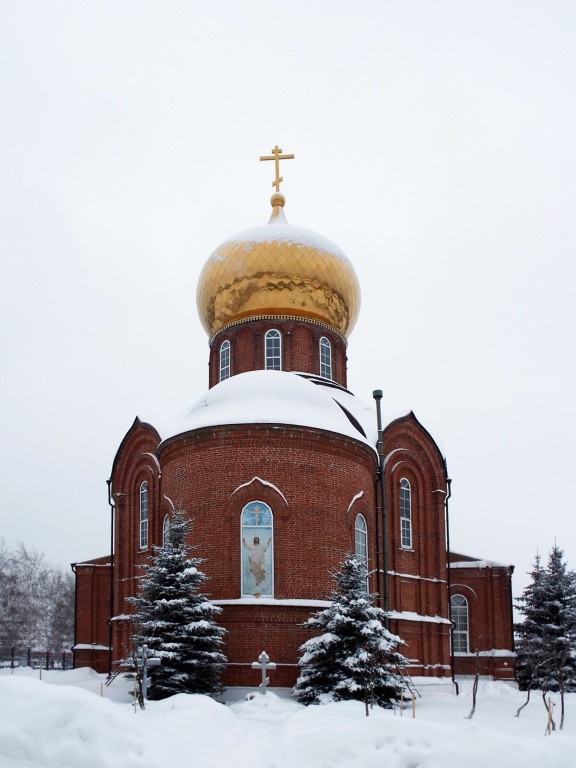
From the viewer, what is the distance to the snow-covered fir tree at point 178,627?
15.6 m

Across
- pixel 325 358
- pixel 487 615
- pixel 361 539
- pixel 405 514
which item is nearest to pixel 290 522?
pixel 361 539

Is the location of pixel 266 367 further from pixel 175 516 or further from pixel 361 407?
pixel 175 516

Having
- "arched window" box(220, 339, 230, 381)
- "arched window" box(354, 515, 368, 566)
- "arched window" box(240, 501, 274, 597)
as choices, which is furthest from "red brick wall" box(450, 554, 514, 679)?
"arched window" box(240, 501, 274, 597)

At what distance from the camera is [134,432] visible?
2338cm

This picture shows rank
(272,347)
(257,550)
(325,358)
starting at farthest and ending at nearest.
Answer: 1. (325,358)
2. (272,347)
3. (257,550)

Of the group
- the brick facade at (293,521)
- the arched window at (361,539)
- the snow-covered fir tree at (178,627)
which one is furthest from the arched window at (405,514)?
the snow-covered fir tree at (178,627)

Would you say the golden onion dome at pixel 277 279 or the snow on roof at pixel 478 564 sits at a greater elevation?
the golden onion dome at pixel 277 279

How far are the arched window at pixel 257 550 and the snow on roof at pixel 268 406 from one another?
1800 mm

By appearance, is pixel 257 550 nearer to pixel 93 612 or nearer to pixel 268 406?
pixel 268 406

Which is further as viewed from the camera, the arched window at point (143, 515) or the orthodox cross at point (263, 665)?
the arched window at point (143, 515)

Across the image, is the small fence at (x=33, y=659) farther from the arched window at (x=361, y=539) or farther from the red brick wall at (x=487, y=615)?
the arched window at (x=361, y=539)

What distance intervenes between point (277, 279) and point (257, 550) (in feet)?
28.0

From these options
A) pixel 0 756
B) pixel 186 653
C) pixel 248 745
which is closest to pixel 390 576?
pixel 186 653

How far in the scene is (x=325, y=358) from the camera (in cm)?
2475
